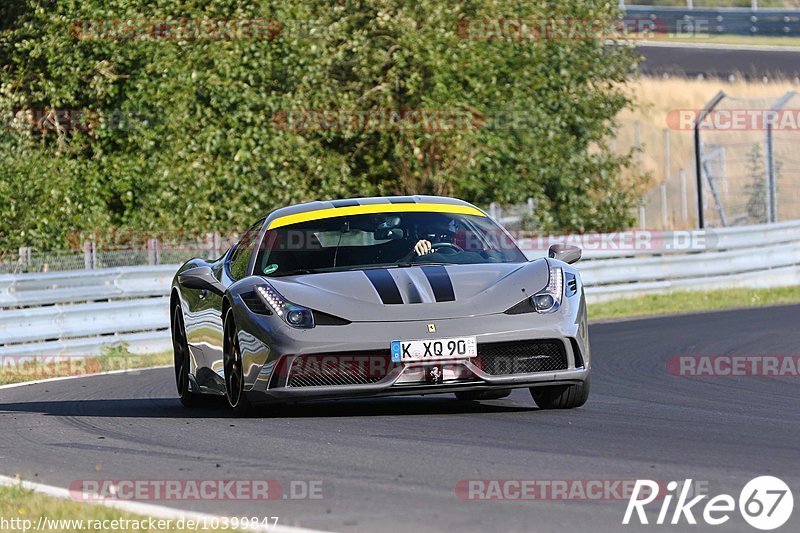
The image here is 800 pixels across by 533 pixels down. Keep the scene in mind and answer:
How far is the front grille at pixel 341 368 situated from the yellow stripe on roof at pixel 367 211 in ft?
5.15

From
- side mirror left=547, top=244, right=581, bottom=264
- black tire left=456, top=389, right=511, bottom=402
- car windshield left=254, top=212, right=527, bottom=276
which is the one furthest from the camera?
black tire left=456, top=389, right=511, bottom=402

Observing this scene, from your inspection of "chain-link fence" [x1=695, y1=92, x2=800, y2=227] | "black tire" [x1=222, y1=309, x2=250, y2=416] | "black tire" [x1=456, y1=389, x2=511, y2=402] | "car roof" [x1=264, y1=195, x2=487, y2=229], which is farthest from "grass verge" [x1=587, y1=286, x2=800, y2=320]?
"black tire" [x1=222, y1=309, x2=250, y2=416]

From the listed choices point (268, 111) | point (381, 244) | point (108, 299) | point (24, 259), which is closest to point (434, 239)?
point (381, 244)

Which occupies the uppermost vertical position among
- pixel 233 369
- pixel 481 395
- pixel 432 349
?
pixel 432 349

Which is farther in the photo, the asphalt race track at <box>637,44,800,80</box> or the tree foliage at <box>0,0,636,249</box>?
the asphalt race track at <box>637,44,800,80</box>

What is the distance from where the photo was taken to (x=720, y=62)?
4756 cm

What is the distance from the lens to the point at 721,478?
19.7 ft

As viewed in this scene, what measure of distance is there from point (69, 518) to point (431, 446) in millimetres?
2145

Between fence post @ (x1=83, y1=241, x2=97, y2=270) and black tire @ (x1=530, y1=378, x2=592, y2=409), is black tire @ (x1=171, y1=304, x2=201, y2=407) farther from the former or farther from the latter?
fence post @ (x1=83, y1=241, x2=97, y2=270)

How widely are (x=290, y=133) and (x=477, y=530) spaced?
1881cm

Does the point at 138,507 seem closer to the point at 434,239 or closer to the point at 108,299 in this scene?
the point at 434,239

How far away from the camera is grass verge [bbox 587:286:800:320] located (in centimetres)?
2056

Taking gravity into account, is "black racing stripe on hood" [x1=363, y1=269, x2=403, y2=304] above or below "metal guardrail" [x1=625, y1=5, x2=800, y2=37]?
above

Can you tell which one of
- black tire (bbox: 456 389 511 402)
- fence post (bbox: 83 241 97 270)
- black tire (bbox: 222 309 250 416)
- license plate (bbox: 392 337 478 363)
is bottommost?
fence post (bbox: 83 241 97 270)
